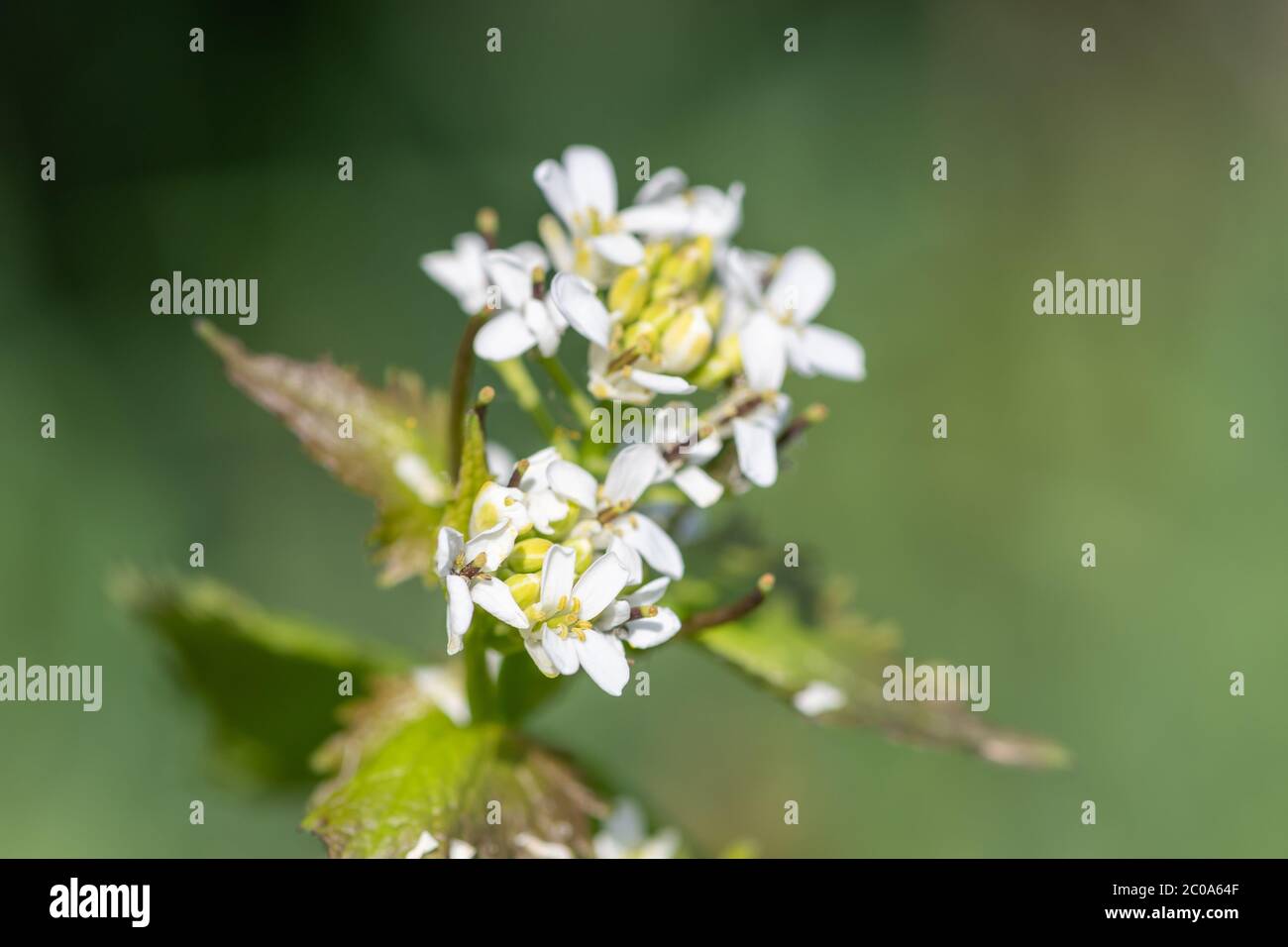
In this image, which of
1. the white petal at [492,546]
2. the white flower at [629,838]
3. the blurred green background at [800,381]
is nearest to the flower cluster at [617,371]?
the white petal at [492,546]

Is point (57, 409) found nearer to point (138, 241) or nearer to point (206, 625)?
point (138, 241)

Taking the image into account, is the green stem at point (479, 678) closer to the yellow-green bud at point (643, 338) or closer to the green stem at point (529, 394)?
the green stem at point (529, 394)

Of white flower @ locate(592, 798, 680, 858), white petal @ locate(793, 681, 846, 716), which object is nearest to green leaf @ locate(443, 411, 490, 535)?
white petal @ locate(793, 681, 846, 716)

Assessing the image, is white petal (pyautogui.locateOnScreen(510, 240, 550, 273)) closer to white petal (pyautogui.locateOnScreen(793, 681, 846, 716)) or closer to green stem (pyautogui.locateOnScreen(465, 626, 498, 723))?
green stem (pyautogui.locateOnScreen(465, 626, 498, 723))
